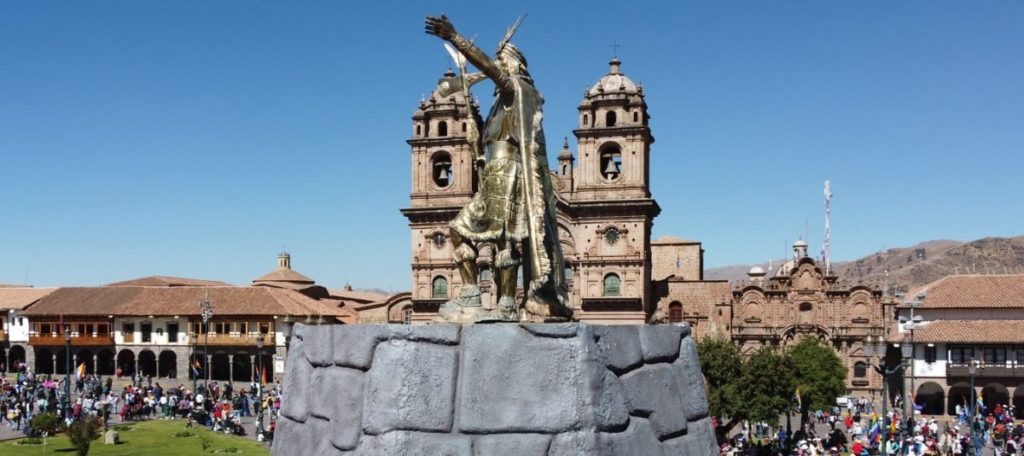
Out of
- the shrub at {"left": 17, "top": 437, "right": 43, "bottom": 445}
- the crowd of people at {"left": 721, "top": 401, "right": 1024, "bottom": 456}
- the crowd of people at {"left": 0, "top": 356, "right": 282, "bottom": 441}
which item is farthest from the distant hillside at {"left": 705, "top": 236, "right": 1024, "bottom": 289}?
the shrub at {"left": 17, "top": 437, "right": 43, "bottom": 445}

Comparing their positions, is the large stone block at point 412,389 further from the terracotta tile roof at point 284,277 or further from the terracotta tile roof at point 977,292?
the terracotta tile roof at point 284,277

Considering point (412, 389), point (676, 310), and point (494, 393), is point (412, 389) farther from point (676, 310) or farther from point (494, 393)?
point (676, 310)

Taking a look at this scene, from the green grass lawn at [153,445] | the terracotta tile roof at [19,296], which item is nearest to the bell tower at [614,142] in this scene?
the green grass lawn at [153,445]

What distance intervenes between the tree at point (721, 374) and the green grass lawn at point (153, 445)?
11.4 m

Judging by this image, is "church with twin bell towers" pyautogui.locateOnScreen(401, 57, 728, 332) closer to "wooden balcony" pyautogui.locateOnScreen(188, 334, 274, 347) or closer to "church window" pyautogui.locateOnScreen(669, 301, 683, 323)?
"church window" pyautogui.locateOnScreen(669, 301, 683, 323)

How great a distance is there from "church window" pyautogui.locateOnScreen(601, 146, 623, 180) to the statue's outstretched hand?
3907 cm

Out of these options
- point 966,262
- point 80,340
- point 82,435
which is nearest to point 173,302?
point 80,340

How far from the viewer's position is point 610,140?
46.4 metres

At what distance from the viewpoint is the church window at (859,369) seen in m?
45.6

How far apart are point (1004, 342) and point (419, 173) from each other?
2806cm

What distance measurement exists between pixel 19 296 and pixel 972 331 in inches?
2019

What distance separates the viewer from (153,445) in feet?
78.3

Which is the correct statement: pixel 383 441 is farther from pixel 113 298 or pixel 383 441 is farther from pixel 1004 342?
pixel 113 298

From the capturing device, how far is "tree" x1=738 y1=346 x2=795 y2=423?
24984 millimetres
